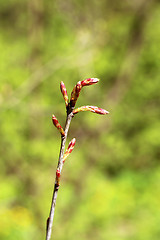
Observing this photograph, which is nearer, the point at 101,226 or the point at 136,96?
the point at 101,226

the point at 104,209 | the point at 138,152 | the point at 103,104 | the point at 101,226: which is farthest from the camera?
the point at 138,152

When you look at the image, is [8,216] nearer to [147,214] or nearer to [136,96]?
[147,214]

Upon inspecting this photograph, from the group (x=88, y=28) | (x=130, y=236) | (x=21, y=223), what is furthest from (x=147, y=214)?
(x=88, y=28)

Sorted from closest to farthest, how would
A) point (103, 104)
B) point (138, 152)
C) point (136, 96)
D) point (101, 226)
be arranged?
point (103, 104), point (101, 226), point (136, 96), point (138, 152)

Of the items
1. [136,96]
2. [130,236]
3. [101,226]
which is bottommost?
[130,236]

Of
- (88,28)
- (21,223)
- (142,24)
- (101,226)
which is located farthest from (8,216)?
(142,24)

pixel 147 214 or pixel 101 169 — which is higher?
pixel 101 169

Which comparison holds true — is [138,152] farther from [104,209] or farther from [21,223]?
[21,223]
